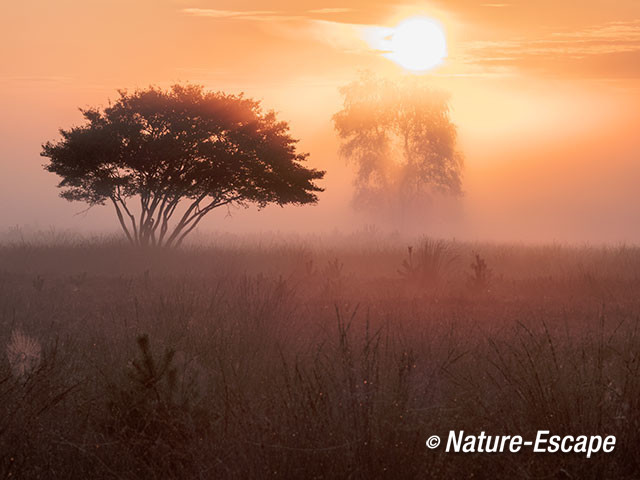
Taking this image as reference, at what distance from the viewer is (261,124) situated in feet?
86.5

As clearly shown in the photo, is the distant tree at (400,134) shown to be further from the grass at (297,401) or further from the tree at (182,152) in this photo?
the grass at (297,401)

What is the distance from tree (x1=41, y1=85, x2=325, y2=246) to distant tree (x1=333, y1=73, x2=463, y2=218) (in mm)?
22368

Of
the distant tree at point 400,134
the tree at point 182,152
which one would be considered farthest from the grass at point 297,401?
the distant tree at point 400,134

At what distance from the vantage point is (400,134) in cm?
4909

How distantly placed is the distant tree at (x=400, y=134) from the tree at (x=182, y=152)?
22.4 metres

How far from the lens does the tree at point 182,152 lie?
976 inches

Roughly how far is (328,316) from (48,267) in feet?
44.4

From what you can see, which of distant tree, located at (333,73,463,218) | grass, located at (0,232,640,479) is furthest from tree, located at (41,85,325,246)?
distant tree, located at (333,73,463,218)

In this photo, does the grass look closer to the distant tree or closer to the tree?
the tree

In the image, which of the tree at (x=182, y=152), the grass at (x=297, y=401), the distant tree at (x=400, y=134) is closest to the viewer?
the grass at (x=297, y=401)

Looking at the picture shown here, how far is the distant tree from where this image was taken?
48.0m

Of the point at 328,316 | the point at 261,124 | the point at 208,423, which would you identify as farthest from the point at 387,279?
the point at 208,423

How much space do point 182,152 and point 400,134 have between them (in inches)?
1047

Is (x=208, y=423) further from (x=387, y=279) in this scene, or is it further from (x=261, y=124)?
(x=261, y=124)
